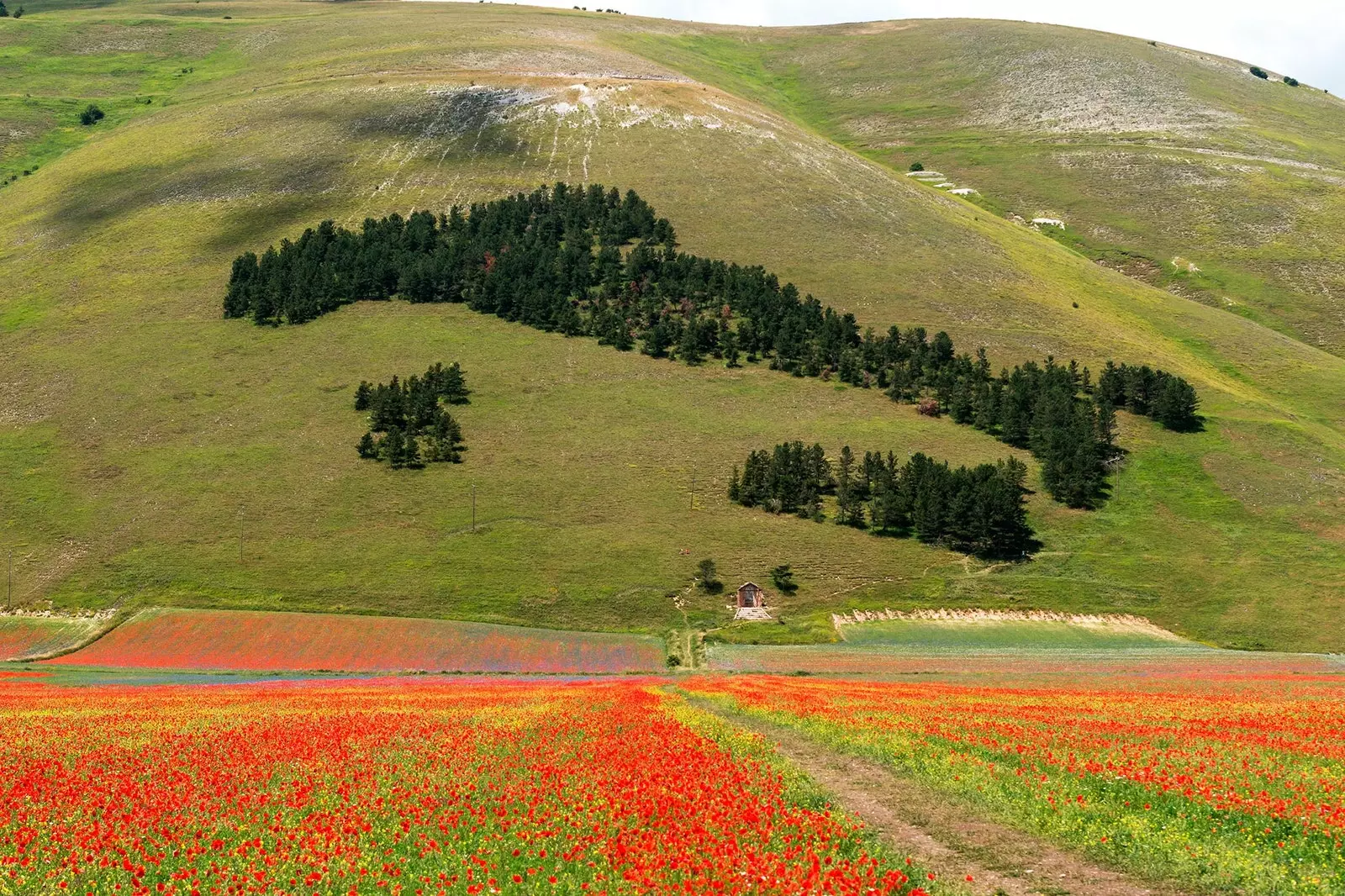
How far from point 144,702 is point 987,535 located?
3758 inches

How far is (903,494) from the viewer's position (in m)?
123

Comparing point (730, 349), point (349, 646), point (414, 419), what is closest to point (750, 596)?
point (349, 646)

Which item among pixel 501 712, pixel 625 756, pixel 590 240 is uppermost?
pixel 590 240

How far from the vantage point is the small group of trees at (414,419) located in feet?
440

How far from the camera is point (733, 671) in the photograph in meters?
78.6

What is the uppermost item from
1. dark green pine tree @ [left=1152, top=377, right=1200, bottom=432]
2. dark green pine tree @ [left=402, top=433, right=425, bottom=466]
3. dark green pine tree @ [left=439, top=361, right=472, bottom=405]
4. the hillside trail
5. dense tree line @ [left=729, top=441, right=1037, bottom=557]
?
the hillside trail

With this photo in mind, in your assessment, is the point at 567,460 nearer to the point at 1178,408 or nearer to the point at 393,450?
the point at 393,450

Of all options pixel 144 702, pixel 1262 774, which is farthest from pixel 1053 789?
pixel 144 702

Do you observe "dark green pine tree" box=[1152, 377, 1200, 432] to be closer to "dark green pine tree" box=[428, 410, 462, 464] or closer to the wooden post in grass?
the wooden post in grass

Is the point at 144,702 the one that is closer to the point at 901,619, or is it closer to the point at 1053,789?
the point at 1053,789

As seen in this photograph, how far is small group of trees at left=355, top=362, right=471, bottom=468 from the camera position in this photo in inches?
5281

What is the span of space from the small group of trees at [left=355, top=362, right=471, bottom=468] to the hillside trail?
367 ft

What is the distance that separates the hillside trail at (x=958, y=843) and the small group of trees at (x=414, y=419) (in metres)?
112

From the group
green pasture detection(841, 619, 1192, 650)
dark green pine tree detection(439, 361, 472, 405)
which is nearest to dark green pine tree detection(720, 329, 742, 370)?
dark green pine tree detection(439, 361, 472, 405)
